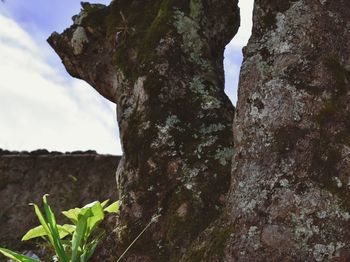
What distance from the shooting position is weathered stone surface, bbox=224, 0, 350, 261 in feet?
6.35

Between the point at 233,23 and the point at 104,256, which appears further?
the point at 233,23

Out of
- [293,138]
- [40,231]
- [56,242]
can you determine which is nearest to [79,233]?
[56,242]

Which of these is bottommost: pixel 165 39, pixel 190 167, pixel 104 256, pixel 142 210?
pixel 104 256

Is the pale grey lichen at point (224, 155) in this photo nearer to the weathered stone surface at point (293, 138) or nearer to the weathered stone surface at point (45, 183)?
the weathered stone surface at point (293, 138)

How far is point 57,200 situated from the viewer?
608 centimetres

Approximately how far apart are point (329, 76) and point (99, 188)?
13.5 feet

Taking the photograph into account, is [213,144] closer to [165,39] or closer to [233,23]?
[165,39]

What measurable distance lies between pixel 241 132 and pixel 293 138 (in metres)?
0.22

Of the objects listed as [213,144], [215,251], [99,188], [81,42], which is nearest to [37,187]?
[99,188]

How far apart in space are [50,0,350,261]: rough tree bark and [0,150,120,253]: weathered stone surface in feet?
8.88

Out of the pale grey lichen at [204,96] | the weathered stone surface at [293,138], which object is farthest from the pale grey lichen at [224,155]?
the weathered stone surface at [293,138]

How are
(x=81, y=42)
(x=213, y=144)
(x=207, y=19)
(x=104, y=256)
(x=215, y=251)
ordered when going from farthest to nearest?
(x=81, y=42) → (x=207, y=19) → (x=104, y=256) → (x=213, y=144) → (x=215, y=251)

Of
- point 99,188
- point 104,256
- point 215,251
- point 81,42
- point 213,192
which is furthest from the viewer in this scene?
point 99,188

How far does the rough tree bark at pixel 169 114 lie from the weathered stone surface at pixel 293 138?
48 cm
